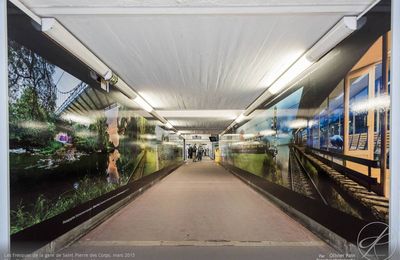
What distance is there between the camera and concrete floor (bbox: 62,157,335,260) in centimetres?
362

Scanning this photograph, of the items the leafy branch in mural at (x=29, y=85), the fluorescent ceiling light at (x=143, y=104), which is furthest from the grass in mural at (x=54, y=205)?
the fluorescent ceiling light at (x=143, y=104)

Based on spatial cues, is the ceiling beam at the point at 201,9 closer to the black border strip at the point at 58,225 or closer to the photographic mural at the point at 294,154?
the photographic mural at the point at 294,154

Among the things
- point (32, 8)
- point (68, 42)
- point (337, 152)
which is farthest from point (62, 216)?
point (337, 152)

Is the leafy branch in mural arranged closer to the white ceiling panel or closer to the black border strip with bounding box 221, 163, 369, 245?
the white ceiling panel

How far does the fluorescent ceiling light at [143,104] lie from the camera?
7.16m

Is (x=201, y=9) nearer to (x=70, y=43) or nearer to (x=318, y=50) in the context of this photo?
(x=70, y=43)

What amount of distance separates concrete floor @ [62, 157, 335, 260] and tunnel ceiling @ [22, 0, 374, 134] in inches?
111

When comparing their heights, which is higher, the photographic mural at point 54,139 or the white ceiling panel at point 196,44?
the white ceiling panel at point 196,44

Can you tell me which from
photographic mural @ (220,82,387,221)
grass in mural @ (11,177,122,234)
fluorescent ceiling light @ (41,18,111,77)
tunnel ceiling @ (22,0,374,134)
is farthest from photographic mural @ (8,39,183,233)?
photographic mural @ (220,82,387,221)

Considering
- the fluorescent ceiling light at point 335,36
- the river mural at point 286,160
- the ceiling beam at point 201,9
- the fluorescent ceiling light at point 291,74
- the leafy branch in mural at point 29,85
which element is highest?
the ceiling beam at point 201,9

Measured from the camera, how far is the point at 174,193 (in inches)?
330

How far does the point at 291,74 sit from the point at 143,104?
4.46m

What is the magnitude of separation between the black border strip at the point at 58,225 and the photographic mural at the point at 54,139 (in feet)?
0.27

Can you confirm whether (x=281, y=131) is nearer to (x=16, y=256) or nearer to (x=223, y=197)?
(x=223, y=197)
